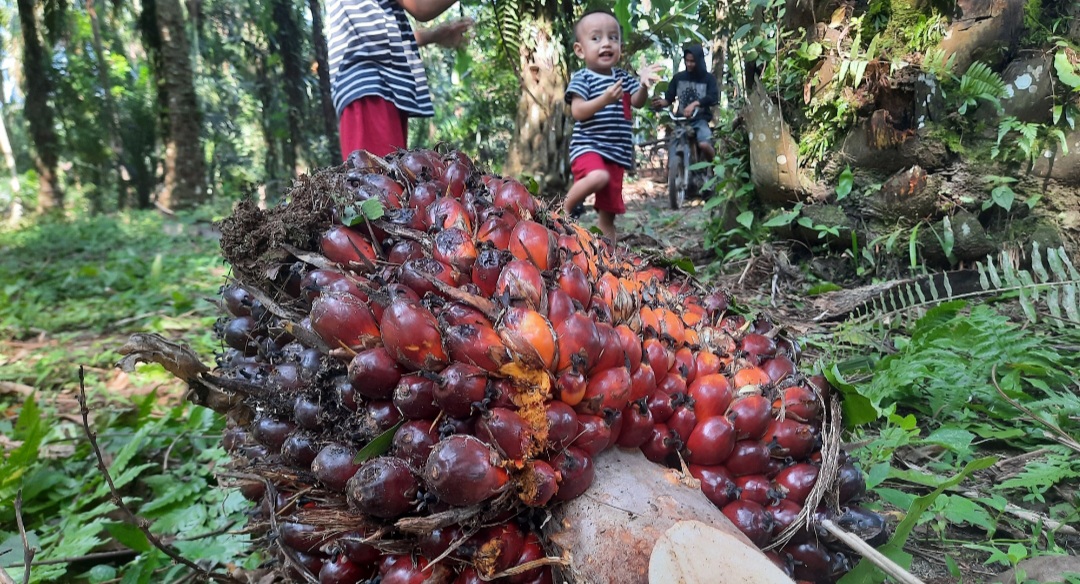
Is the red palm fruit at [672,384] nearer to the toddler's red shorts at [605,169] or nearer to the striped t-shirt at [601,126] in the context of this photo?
the toddler's red shorts at [605,169]

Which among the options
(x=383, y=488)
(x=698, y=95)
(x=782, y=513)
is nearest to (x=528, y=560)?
(x=383, y=488)

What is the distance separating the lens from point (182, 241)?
733 centimetres

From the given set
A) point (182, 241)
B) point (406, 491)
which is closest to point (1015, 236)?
point (406, 491)

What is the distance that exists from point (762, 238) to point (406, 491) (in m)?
2.93

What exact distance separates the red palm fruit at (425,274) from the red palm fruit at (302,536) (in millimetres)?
434

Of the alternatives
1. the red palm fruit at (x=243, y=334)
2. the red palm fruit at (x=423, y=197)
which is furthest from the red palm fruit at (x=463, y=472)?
the red palm fruit at (x=243, y=334)

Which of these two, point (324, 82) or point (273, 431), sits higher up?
point (324, 82)

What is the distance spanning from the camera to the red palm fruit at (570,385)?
946mm

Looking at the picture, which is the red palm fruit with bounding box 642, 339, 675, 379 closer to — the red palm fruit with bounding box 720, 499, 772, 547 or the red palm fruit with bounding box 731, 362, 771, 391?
the red palm fruit with bounding box 731, 362, 771, 391

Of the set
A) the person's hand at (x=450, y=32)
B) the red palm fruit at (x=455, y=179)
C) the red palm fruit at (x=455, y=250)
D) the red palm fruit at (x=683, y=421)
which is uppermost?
the person's hand at (x=450, y=32)

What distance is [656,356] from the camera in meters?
1.11

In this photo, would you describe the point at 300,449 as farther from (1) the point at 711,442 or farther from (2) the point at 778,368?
(2) the point at 778,368

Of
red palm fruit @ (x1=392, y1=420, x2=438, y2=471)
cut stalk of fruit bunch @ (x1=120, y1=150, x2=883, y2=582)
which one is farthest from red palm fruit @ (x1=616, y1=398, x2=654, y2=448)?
red palm fruit @ (x1=392, y1=420, x2=438, y2=471)

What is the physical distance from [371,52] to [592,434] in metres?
2.76
